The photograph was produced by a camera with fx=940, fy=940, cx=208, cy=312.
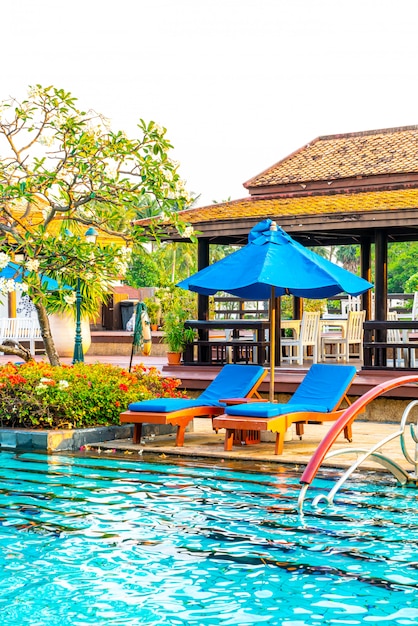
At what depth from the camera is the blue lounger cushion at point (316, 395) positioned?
10906 millimetres

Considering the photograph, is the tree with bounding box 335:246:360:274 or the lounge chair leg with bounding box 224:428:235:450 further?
the tree with bounding box 335:246:360:274

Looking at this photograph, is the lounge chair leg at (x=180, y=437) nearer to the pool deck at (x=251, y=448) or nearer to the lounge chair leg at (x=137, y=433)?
the pool deck at (x=251, y=448)

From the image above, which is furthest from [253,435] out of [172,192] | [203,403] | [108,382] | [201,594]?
[201,594]

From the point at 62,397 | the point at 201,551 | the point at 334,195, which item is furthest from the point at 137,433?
the point at 334,195

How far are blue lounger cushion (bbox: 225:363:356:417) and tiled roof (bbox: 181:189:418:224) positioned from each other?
189 inches

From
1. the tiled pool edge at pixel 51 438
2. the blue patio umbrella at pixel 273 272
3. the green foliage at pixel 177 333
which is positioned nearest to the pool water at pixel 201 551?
the tiled pool edge at pixel 51 438

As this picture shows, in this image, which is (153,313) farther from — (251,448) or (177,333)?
(251,448)

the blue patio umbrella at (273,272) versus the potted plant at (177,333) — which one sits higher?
the blue patio umbrella at (273,272)

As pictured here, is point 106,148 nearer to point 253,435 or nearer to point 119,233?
point 119,233

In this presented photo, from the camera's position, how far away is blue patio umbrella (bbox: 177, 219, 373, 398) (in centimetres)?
1159

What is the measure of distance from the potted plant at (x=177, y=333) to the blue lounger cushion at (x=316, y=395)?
6.46 meters

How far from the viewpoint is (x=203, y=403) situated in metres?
11.8

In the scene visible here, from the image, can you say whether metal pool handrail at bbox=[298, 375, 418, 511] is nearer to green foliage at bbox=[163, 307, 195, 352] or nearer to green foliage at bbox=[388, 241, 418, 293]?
green foliage at bbox=[163, 307, 195, 352]

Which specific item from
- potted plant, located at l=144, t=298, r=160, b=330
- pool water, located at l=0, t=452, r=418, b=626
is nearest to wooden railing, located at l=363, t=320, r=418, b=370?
pool water, located at l=0, t=452, r=418, b=626
